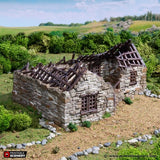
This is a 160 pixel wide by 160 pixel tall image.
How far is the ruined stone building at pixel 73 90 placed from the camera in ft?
52.5

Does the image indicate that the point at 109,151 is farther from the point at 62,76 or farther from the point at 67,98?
the point at 62,76

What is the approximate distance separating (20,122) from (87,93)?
452cm

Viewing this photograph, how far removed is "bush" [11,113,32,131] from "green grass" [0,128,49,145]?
12.4 inches

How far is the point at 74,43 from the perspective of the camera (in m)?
45.6

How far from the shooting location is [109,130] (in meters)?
16.4

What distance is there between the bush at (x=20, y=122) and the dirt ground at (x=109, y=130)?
1.99 meters

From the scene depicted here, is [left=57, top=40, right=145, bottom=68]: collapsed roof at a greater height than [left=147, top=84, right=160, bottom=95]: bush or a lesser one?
greater

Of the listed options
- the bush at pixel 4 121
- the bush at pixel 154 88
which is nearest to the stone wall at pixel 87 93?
the bush at pixel 4 121

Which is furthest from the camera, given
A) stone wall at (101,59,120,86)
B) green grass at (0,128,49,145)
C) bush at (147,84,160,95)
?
bush at (147,84,160,95)

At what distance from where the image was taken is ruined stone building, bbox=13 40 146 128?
16.0 m

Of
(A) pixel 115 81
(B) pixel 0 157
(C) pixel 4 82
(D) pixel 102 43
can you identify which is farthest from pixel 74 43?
(B) pixel 0 157

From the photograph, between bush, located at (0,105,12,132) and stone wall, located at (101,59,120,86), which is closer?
bush, located at (0,105,12,132)

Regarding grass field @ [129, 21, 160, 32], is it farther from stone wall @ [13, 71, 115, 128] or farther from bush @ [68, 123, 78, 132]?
bush @ [68, 123, 78, 132]

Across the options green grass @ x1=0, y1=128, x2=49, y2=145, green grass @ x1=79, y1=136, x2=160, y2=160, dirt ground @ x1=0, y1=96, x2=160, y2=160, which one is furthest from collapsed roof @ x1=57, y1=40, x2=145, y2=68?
green grass @ x1=79, y1=136, x2=160, y2=160
